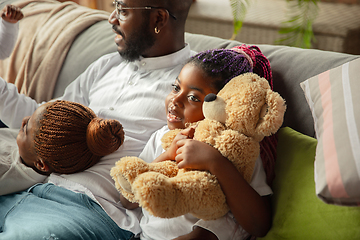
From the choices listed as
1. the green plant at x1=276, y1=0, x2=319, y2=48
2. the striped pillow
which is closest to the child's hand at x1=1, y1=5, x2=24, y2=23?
the striped pillow

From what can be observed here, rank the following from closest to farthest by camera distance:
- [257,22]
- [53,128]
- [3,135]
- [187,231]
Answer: [187,231], [53,128], [3,135], [257,22]

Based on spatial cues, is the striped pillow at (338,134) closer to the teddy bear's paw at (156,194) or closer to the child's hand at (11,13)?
the teddy bear's paw at (156,194)

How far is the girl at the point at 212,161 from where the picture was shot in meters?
0.76

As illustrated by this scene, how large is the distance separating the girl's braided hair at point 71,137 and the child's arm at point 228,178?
0.29 m

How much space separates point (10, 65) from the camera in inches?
71.2

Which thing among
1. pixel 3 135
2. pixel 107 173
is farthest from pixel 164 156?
pixel 3 135

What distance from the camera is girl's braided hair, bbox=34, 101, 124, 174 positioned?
3.29ft

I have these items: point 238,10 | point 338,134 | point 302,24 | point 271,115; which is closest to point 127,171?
point 271,115

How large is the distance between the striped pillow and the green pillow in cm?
10

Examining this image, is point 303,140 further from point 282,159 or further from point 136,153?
point 136,153

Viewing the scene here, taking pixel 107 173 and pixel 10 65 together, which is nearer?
pixel 107 173

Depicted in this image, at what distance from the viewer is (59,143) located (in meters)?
1.01

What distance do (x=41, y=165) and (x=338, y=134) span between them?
902mm

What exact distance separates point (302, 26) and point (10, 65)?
5.50 feet
